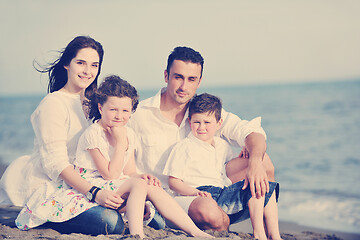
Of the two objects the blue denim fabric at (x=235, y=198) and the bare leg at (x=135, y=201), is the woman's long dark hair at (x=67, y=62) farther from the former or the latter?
the blue denim fabric at (x=235, y=198)

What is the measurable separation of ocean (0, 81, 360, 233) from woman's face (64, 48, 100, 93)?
4.04m

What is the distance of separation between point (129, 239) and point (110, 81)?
1241mm

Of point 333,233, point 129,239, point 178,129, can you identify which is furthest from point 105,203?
point 333,233

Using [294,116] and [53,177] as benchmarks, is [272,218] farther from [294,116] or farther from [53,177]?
[294,116]

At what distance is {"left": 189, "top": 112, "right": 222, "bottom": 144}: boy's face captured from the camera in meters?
3.91

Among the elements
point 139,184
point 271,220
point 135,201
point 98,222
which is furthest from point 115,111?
point 271,220

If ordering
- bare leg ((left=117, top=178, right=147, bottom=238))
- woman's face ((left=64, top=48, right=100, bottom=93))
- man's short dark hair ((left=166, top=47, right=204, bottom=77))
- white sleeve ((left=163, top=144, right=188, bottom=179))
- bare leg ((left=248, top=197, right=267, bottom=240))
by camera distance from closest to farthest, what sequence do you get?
bare leg ((left=117, top=178, right=147, bottom=238)) → bare leg ((left=248, top=197, right=267, bottom=240)) → white sleeve ((left=163, top=144, right=188, bottom=179)) → woman's face ((left=64, top=48, right=100, bottom=93)) → man's short dark hair ((left=166, top=47, right=204, bottom=77))

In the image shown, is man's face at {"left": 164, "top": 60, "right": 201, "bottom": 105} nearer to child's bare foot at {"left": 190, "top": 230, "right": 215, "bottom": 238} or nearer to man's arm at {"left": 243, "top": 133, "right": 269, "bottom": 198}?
man's arm at {"left": 243, "top": 133, "right": 269, "bottom": 198}

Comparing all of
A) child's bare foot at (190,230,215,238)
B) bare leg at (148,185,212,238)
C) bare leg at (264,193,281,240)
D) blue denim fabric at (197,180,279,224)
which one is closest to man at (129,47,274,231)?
blue denim fabric at (197,180,279,224)

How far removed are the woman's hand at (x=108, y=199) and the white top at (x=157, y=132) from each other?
0.70m

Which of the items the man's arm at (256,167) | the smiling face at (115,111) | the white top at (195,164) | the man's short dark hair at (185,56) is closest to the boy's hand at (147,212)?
the white top at (195,164)

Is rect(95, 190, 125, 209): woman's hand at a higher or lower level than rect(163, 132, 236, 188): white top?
lower

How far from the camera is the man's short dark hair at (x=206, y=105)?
12.8 feet

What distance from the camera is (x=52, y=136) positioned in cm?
360
